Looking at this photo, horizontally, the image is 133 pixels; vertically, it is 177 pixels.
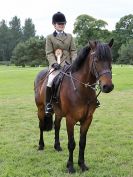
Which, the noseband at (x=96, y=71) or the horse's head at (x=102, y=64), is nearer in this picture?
the horse's head at (x=102, y=64)

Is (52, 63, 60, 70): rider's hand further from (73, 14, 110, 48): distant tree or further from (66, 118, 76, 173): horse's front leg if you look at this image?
(73, 14, 110, 48): distant tree

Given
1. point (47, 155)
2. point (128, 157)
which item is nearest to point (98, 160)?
point (128, 157)

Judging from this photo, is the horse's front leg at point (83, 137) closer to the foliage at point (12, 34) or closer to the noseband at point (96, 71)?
the noseband at point (96, 71)

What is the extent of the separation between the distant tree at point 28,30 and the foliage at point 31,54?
117ft

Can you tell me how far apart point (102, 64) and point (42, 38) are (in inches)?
3907

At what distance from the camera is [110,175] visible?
280 inches

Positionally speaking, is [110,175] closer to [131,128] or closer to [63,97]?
[63,97]

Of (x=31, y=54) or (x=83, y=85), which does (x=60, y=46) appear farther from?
(x=31, y=54)

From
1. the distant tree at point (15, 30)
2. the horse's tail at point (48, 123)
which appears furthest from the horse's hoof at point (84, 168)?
the distant tree at point (15, 30)

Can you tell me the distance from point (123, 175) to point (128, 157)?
1207 millimetres

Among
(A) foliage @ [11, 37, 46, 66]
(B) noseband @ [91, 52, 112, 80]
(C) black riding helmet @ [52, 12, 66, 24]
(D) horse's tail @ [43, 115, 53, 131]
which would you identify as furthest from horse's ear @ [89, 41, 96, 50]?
(A) foliage @ [11, 37, 46, 66]

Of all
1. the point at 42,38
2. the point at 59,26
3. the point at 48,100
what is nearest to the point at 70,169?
the point at 48,100

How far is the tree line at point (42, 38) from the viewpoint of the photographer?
95875mm

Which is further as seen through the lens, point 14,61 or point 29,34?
point 29,34
